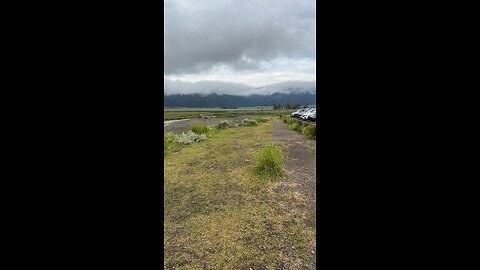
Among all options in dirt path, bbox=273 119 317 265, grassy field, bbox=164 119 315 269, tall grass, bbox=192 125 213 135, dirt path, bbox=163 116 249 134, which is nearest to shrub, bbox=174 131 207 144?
tall grass, bbox=192 125 213 135

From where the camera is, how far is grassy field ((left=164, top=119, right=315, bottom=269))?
252 cm

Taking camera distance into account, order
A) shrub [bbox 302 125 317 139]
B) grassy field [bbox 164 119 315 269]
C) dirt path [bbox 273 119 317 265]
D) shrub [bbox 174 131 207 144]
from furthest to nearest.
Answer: shrub [bbox 174 131 207 144], shrub [bbox 302 125 317 139], dirt path [bbox 273 119 317 265], grassy field [bbox 164 119 315 269]

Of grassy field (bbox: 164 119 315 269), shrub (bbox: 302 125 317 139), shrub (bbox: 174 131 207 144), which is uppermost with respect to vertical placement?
shrub (bbox: 302 125 317 139)

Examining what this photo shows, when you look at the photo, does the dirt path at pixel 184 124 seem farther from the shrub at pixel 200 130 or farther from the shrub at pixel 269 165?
the shrub at pixel 269 165

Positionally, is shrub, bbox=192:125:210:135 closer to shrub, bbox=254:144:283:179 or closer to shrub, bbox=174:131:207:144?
shrub, bbox=174:131:207:144

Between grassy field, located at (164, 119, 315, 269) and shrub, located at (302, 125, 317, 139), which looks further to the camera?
shrub, located at (302, 125, 317, 139)

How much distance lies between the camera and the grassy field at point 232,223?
2.52 metres

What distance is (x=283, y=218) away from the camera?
11.0ft

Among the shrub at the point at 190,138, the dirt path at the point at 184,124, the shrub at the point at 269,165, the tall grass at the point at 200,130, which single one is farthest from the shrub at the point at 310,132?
the dirt path at the point at 184,124

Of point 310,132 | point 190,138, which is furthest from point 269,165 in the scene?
point 190,138

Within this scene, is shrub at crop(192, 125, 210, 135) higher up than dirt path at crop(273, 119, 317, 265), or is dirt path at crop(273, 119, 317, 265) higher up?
shrub at crop(192, 125, 210, 135)
